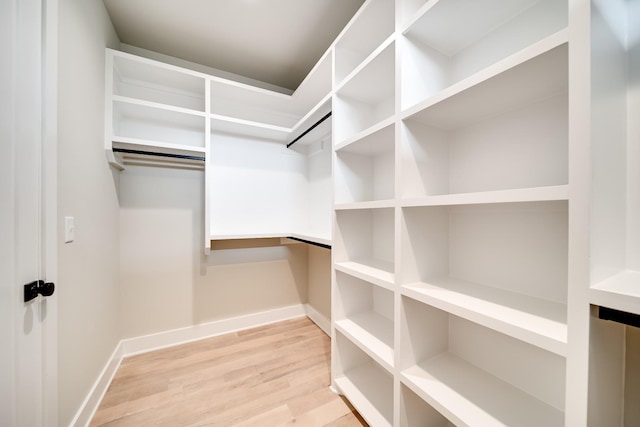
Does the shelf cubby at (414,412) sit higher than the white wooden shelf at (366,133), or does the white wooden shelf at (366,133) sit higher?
the white wooden shelf at (366,133)

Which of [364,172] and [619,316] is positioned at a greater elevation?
[364,172]

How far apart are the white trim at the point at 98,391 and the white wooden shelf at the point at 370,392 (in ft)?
4.52

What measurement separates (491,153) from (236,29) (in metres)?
1.98

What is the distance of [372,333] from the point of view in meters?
1.34

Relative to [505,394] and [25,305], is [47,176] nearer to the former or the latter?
[25,305]

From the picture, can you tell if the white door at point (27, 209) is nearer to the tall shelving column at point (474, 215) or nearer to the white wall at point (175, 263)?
the white wall at point (175, 263)

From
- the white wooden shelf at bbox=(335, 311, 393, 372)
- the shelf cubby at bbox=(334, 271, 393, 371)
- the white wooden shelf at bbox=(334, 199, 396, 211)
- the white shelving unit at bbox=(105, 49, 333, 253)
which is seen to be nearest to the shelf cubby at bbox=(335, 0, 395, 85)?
the white shelving unit at bbox=(105, 49, 333, 253)

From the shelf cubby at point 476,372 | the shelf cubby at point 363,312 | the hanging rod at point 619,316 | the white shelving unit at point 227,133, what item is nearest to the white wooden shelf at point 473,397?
the shelf cubby at point 476,372

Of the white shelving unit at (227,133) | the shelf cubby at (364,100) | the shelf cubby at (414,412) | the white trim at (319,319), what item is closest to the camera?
the shelf cubby at (414,412)

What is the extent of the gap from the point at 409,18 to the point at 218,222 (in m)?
2.04

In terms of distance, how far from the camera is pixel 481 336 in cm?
101

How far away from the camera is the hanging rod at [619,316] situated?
484mm

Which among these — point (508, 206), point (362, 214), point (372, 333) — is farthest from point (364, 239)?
point (508, 206)

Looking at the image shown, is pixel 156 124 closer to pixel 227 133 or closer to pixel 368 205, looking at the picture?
pixel 227 133
